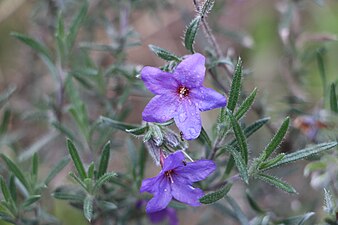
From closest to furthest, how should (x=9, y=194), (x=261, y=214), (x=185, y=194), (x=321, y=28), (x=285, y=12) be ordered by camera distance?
(x=185, y=194), (x=9, y=194), (x=261, y=214), (x=285, y=12), (x=321, y=28)

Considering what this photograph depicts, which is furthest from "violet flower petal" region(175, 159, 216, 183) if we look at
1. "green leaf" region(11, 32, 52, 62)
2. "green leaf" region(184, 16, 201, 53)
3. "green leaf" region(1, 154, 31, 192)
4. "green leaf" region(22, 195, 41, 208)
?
"green leaf" region(11, 32, 52, 62)

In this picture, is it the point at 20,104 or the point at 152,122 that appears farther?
the point at 20,104

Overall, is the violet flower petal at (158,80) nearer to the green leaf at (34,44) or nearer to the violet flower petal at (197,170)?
the violet flower petal at (197,170)

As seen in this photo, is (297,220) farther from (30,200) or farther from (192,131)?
(30,200)

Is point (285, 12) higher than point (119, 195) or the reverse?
higher

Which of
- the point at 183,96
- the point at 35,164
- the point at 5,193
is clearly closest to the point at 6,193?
the point at 5,193

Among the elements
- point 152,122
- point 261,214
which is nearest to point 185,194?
point 152,122

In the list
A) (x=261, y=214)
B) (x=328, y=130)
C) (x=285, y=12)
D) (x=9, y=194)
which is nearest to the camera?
(x=9, y=194)

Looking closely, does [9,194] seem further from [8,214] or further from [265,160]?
[265,160]
